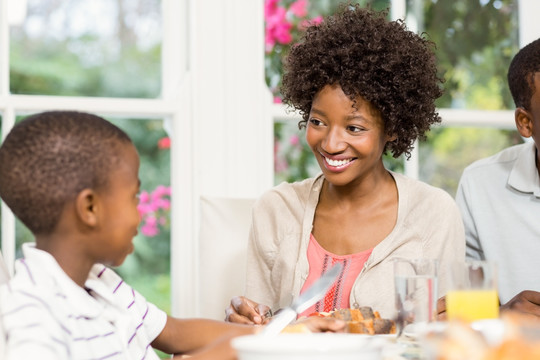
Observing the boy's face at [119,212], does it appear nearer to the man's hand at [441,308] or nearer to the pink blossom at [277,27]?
the man's hand at [441,308]

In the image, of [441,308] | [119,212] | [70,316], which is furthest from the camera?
[441,308]

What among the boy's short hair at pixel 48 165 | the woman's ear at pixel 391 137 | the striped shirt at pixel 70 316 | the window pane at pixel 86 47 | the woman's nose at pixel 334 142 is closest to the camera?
the striped shirt at pixel 70 316

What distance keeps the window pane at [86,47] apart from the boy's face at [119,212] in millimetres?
1483

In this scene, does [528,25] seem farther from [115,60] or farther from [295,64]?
[115,60]

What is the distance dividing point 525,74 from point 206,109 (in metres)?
0.99

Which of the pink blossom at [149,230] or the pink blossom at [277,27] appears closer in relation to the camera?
the pink blossom at [277,27]

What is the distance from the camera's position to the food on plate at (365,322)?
53.7 inches

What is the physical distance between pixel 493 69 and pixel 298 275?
4.87 feet

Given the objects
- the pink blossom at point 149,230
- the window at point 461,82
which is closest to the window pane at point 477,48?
the window at point 461,82

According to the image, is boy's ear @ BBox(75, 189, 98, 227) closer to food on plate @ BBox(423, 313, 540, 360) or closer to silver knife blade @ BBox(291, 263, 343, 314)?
silver knife blade @ BBox(291, 263, 343, 314)

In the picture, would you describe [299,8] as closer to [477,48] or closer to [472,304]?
[477,48]

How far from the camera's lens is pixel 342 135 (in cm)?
195

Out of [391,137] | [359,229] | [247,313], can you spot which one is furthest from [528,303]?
[247,313]

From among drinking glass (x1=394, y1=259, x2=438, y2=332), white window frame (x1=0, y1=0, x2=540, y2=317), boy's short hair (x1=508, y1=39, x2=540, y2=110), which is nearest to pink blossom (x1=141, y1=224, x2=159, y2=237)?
white window frame (x1=0, y1=0, x2=540, y2=317)
